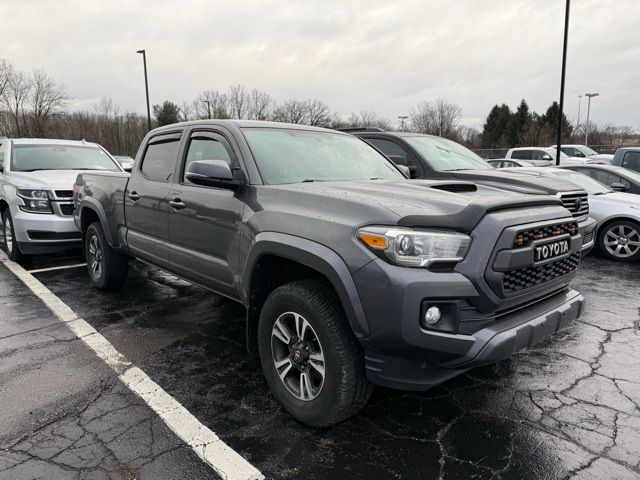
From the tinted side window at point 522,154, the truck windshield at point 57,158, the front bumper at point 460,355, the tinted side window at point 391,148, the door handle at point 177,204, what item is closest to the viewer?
the front bumper at point 460,355

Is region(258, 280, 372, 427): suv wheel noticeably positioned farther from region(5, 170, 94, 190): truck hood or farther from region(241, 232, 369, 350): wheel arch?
region(5, 170, 94, 190): truck hood

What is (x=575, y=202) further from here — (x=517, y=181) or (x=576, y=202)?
(x=517, y=181)

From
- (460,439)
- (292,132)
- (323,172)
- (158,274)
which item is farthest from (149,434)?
(158,274)

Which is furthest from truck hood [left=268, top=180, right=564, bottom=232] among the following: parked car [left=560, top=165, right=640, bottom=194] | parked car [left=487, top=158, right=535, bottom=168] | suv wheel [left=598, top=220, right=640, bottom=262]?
parked car [left=487, top=158, right=535, bottom=168]

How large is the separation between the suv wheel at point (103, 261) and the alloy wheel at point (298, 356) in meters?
3.25

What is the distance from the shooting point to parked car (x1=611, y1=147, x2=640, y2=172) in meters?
12.0

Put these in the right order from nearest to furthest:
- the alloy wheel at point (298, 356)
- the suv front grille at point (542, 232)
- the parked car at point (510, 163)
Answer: the suv front grille at point (542, 232), the alloy wheel at point (298, 356), the parked car at point (510, 163)

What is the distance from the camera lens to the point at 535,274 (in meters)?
2.73

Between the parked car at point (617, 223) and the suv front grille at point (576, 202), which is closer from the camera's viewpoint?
the suv front grille at point (576, 202)

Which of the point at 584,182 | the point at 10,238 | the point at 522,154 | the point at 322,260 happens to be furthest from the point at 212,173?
the point at 522,154

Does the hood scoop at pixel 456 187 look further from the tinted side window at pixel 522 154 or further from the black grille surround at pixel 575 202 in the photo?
Answer: the tinted side window at pixel 522 154

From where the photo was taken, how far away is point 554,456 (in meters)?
2.61

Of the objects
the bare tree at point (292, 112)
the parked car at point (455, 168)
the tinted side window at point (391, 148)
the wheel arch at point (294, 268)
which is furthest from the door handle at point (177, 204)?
the bare tree at point (292, 112)

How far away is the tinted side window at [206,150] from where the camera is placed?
3787 millimetres
